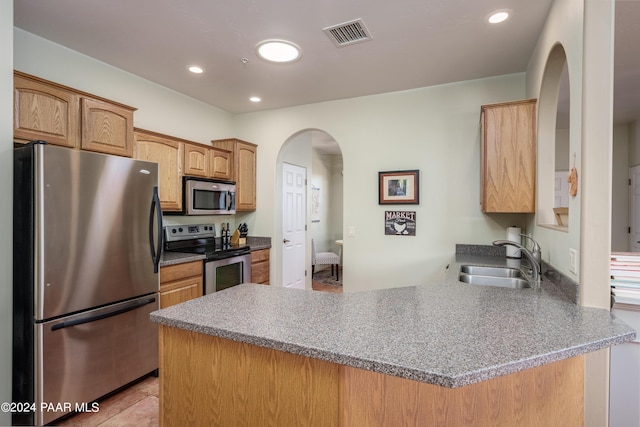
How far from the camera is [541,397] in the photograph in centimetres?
112

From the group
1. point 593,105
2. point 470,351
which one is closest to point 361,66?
point 593,105

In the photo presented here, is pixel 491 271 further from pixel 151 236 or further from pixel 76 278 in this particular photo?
pixel 76 278

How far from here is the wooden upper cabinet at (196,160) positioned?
331 cm

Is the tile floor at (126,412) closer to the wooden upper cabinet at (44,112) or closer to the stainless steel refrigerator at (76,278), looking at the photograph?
the stainless steel refrigerator at (76,278)

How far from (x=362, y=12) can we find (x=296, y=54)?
2.30ft

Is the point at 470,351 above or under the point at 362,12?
under

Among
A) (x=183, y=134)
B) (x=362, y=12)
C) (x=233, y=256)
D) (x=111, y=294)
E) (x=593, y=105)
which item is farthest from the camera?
(x=183, y=134)

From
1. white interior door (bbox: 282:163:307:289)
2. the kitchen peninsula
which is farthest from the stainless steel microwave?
the kitchen peninsula

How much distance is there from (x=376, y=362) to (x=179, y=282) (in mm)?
2388

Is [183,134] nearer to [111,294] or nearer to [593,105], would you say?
[111,294]

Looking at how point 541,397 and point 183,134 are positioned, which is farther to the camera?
point 183,134

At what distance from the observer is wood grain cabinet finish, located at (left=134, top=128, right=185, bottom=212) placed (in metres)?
2.90

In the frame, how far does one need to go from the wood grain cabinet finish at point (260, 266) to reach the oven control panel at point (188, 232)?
586 mm

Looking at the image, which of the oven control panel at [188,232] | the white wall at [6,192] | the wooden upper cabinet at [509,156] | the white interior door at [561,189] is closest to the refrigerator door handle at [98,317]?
the white wall at [6,192]
